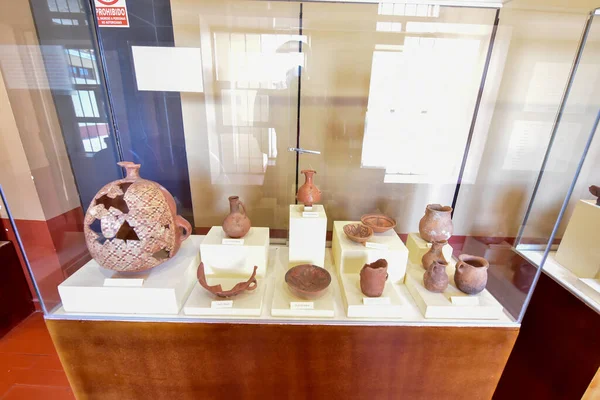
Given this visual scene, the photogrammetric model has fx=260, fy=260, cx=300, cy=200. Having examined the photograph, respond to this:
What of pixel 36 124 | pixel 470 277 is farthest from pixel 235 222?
pixel 36 124

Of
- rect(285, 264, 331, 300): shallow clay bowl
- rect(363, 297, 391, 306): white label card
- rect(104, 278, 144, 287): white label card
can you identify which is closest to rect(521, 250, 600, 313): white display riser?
rect(363, 297, 391, 306): white label card

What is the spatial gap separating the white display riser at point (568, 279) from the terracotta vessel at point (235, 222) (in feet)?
3.91

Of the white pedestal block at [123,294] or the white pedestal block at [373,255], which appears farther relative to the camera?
the white pedestal block at [373,255]

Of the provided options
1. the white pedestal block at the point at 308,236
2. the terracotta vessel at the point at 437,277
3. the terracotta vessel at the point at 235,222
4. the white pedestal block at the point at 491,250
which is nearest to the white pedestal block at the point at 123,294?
the terracotta vessel at the point at 235,222

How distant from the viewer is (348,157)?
1.34m

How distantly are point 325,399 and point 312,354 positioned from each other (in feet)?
0.72

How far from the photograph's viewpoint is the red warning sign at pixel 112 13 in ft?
3.57

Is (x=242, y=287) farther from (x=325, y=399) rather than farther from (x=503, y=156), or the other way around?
(x=503, y=156)

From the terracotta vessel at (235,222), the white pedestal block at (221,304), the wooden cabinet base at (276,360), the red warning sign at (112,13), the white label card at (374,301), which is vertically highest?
the red warning sign at (112,13)

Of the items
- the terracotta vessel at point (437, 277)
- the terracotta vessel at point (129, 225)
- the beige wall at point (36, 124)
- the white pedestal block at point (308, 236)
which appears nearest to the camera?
the terracotta vessel at point (129, 225)

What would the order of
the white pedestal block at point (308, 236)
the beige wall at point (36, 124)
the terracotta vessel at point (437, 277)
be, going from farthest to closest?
the beige wall at point (36, 124), the white pedestal block at point (308, 236), the terracotta vessel at point (437, 277)

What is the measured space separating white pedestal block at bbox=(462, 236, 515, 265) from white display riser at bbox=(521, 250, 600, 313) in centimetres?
7

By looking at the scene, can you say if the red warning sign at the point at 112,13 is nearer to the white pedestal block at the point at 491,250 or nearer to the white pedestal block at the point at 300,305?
the white pedestal block at the point at 300,305

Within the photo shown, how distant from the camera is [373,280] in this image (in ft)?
3.00
